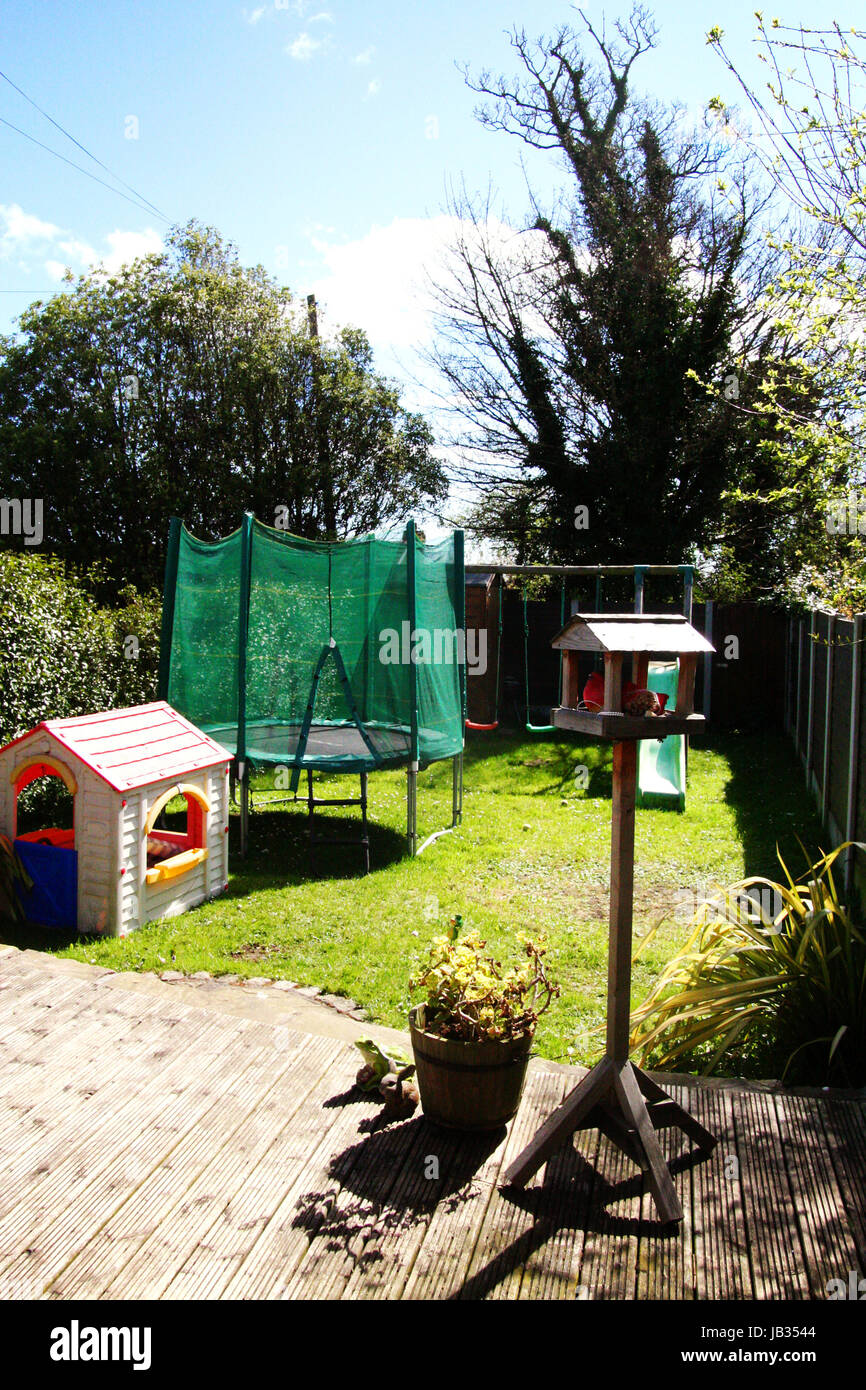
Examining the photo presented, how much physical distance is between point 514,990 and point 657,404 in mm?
15040

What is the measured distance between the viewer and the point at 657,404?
645 inches

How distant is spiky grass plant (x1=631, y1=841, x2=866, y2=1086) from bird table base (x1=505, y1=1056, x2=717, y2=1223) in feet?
2.36

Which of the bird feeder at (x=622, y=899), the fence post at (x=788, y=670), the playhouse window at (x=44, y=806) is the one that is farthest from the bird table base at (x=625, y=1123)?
the fence post at (x=788, y=670)

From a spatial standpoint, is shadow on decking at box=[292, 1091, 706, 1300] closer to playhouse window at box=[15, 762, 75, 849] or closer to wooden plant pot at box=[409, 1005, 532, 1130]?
wooden plant pot at box=[409, 1005, 532, 1130]

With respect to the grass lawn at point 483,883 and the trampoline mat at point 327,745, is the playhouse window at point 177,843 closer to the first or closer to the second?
the grass lawn at point 483,883

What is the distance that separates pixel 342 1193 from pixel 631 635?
1.80m

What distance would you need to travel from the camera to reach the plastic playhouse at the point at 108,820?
5.42 metres

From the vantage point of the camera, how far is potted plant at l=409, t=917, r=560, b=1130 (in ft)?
9.47

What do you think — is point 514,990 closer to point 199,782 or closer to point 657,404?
point 199,782

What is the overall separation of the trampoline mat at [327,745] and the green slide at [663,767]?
8.20 feet

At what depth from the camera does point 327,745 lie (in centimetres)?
754

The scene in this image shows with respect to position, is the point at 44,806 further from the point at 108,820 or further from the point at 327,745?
the point at 108,820

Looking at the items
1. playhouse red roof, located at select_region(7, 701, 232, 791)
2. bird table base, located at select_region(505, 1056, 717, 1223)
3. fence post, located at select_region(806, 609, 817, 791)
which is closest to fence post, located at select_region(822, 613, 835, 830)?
fence post, located at select_region(806, 609, 817, 791)
